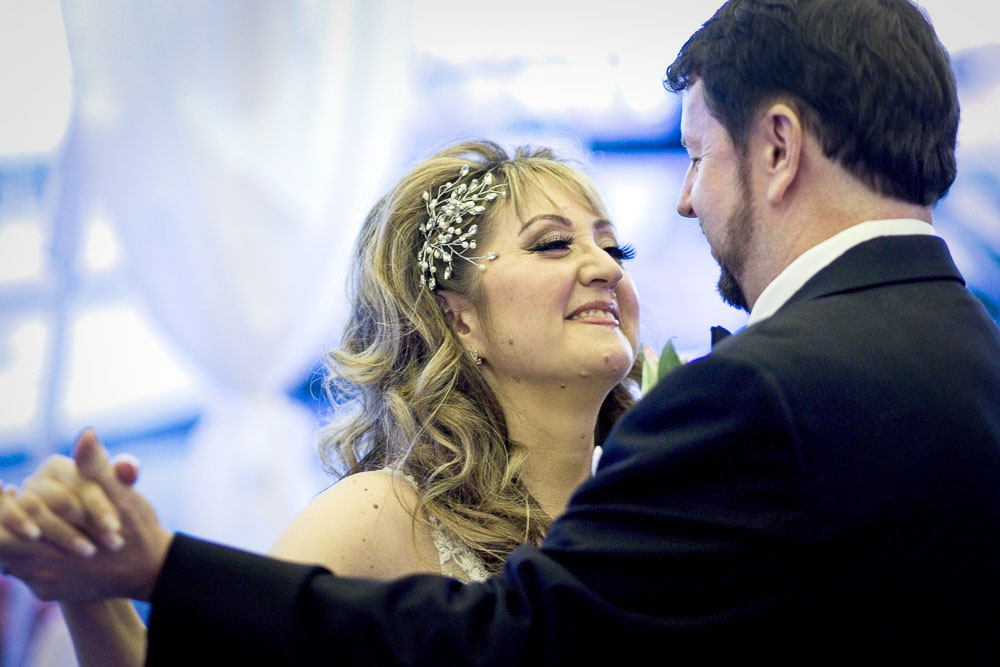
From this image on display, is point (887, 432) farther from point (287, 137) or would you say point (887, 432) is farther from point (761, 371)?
point (287, 137)

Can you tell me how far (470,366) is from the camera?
7.94 ft

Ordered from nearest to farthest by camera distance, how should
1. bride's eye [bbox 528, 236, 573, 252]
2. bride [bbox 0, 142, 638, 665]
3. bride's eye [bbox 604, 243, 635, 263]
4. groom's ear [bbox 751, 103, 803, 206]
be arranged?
groom's ear [bbox 751, 103, 803, 206], bride [bbox 0, 142, 638, 665], bride's eye [bbox 528, 236, 573, 252], bride's eye [bbox 604, 243, 635, 263]

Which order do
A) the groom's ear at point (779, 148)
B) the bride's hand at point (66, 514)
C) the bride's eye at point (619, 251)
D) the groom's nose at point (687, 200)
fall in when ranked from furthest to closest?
the bride's eye at point (619, 251) < the groom's nose at point (687, 200) < the groom's ear at point (779, 148) < the bride's hand at point (66, 514)

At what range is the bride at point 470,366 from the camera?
212cm

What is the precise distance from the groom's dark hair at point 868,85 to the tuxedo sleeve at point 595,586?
1.70ft

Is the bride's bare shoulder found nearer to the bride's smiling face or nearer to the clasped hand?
the bride's smiling face

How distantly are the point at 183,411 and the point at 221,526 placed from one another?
1.43 feet

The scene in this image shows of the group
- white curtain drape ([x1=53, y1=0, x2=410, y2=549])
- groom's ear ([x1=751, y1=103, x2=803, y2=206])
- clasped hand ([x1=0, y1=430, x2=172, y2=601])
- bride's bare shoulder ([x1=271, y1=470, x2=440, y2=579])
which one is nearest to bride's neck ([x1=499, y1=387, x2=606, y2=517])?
bride's bare shoulder ([x1=271, y1=470, x2=440, y2=579])

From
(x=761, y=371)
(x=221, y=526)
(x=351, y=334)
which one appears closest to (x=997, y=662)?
(x=761, y=371)

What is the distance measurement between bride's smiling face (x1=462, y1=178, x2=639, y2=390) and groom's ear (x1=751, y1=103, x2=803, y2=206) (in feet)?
2.33

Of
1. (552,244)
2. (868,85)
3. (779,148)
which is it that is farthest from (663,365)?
(552,244)

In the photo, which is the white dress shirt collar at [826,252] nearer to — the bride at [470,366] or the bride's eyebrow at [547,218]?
the bride at [470,366]

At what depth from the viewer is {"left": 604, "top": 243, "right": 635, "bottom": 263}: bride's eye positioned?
8.26 ft

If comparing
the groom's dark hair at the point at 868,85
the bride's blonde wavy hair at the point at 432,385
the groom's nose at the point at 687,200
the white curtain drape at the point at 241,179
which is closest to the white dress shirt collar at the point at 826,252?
the groom's dark hair at the point at 868,85
